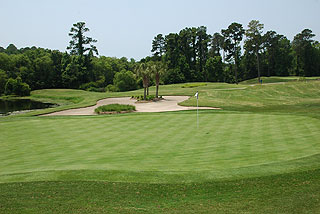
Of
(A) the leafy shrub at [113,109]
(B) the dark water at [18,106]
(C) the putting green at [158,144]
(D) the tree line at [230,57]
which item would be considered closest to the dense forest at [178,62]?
(D) the tree line at [230,57]

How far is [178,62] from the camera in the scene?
290 feet

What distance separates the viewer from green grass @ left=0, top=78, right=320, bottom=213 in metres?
7.26

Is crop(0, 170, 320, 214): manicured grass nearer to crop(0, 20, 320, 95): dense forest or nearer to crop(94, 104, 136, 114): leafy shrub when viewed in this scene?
crop(94, 104, 136, 114): leafy shrub

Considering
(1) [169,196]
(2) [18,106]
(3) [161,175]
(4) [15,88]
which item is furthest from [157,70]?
(4) [15,88]

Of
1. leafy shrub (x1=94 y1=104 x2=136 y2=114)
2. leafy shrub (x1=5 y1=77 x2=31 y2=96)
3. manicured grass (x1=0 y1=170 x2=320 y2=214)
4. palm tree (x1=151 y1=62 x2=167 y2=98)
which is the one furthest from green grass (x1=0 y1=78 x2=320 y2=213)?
leafy shrub (x1=5 y1=77 x2=31 y2=96)

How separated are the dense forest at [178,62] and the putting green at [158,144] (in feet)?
191

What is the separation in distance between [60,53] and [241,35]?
5407 centimetres

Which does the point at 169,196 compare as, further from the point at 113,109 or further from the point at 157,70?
the point at 157,70

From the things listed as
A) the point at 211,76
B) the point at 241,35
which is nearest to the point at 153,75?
the point at 241,35

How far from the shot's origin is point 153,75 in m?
44.8

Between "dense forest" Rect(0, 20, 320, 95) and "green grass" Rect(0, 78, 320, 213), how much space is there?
60.9 meters

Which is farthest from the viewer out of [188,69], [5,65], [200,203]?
[188,69]

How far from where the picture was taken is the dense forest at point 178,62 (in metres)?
79.6

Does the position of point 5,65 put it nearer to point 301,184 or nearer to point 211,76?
point 211,76
